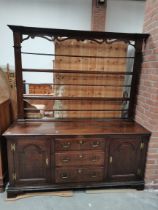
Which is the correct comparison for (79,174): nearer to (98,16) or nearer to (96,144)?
(96,144)

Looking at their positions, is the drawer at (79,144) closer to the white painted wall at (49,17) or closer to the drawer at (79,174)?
the drawer at (79,174)

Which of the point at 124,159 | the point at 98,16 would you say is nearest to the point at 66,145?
the point at 124,159

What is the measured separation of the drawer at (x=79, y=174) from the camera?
1945mm

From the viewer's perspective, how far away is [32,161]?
188 centimetres

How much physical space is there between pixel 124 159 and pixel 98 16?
4.44m

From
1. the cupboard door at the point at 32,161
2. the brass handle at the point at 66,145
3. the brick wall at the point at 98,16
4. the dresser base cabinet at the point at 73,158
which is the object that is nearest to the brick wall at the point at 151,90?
the dresser base cabinet at the point at 73,158

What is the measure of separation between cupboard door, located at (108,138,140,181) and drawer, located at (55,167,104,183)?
5.9 inches

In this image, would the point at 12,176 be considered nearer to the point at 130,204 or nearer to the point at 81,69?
the point at 130,204

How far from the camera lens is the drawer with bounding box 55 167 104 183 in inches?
76.6

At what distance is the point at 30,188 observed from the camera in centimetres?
192

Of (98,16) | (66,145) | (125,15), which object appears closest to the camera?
(66,145)

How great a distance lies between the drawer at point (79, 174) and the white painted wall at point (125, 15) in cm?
468

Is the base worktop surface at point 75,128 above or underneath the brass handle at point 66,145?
above

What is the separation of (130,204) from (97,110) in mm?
1197
